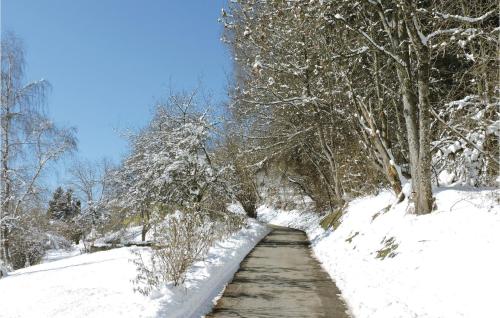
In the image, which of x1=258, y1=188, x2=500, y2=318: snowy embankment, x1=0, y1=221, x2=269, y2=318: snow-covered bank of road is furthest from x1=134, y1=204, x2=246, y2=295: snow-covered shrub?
x1=258, y1=188, x2=500, y2=318: snowy embankment

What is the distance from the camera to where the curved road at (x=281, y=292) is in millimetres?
7438

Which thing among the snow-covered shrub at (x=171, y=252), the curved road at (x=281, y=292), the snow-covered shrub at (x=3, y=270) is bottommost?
the curved road at (x=281, y=292)

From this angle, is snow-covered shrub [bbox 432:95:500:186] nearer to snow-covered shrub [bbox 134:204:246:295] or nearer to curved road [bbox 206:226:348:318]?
curved road [bbox 206:226:348:318]

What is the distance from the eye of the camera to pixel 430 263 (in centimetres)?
705

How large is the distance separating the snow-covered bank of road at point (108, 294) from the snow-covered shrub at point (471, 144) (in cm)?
617

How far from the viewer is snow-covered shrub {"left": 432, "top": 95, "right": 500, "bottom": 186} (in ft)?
30.5

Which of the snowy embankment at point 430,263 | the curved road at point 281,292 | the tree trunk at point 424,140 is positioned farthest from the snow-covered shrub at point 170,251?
the tree trunk at point 424,140

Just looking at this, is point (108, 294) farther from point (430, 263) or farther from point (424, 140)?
point (424, 140)

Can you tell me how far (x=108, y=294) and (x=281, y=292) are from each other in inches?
137

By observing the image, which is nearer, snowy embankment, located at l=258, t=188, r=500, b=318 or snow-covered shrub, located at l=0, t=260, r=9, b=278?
snowy embankment, located at l=258, t=188, r=500, b=318

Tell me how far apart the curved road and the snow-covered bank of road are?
0.44 meters

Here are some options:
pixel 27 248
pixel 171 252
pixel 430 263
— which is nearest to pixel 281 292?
pixel 171 252

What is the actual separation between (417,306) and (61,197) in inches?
2205

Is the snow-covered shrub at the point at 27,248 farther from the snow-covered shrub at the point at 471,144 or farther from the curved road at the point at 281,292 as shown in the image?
the snow-covered shrub at the point at 471,144
